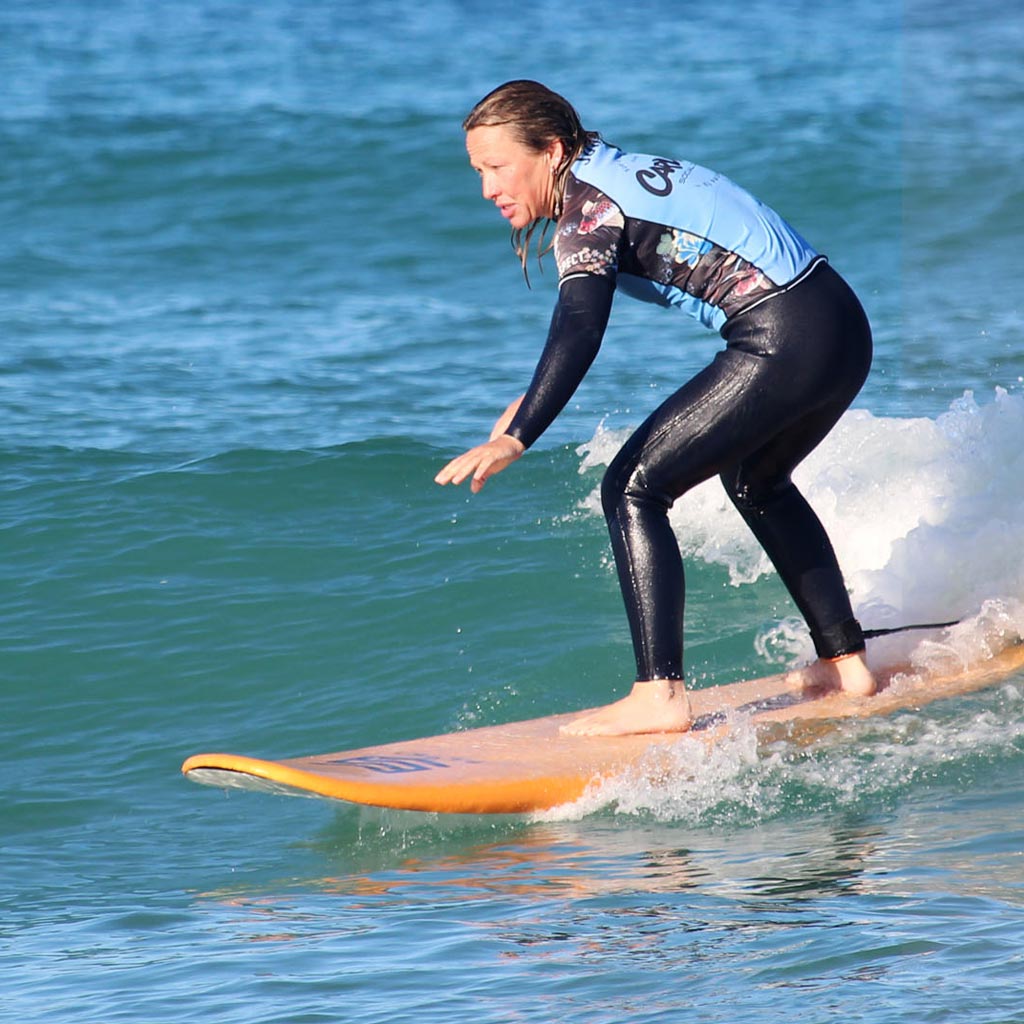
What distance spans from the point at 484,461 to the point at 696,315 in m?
0.83

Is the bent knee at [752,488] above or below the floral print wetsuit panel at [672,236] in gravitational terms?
below

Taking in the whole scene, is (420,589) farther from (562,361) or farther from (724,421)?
(562,361)

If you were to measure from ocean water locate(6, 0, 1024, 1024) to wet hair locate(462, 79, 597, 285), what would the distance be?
5.07ft

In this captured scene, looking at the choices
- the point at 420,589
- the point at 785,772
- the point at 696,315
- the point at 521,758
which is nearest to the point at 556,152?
the point at 696,315

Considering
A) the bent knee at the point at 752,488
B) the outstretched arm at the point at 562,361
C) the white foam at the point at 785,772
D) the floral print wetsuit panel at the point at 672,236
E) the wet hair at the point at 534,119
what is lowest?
the white foam at the point at 785,772

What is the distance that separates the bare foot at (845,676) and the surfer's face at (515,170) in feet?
5.01

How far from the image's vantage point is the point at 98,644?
19.4 ft

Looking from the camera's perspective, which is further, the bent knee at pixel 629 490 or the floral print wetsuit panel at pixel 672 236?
the bent knee at pixel 629 490

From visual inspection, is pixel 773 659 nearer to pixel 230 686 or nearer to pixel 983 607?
pixel 983 607

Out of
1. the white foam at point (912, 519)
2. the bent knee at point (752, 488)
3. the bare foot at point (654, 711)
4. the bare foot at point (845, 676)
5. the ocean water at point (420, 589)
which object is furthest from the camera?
the white foam at point (912, 519)

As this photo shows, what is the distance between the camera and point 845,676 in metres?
4.75

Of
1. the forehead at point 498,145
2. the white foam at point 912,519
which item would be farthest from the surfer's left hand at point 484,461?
the white foam at point 912,519

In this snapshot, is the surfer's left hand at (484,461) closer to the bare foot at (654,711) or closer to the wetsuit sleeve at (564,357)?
the wetsuit sleeve at (564,357)

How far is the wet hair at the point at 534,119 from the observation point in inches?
162
